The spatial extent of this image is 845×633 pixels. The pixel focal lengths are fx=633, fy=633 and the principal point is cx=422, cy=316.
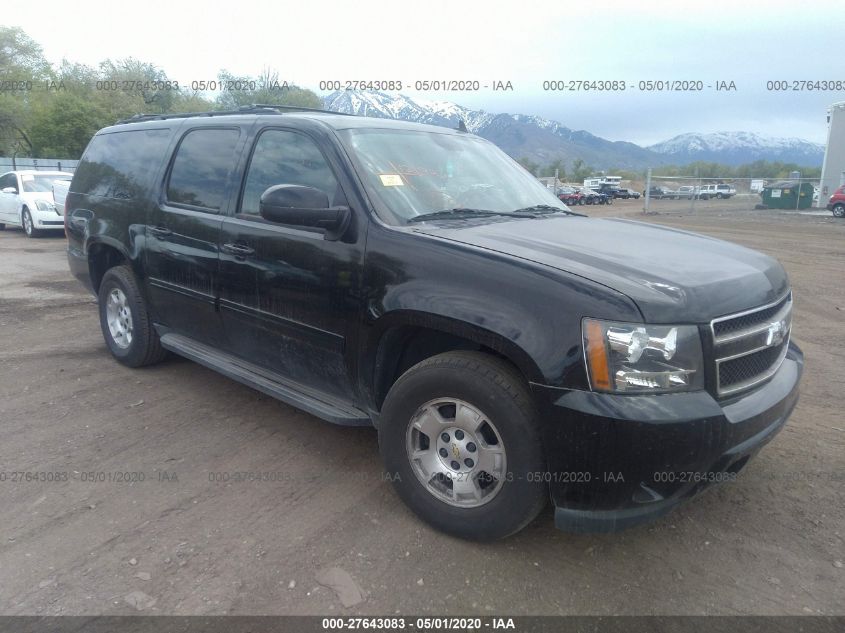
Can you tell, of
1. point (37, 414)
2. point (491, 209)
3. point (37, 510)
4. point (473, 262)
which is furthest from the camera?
point (37, 414)

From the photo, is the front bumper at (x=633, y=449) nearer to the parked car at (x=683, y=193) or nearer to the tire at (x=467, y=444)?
the tire at (x=467, y=444)

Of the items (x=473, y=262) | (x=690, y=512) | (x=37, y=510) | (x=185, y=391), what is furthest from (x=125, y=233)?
(x=690, y=512)

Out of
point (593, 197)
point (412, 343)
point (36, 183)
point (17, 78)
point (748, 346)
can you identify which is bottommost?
point (593, 197)

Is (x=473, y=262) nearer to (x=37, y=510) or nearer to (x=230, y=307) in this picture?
(x=230, y=307)

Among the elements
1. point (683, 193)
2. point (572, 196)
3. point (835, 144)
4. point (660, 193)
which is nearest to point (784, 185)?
point (835, 144)

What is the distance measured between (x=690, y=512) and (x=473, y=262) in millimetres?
1733

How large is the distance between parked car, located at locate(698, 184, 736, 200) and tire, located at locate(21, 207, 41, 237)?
142 feet

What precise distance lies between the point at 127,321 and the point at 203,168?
162cm

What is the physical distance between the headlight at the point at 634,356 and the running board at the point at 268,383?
1.35m

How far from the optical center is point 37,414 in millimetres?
4344

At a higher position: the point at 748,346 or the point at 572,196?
the point at 748,346

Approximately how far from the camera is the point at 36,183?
1503cm

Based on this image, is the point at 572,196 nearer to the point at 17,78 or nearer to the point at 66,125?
the point at 66,125

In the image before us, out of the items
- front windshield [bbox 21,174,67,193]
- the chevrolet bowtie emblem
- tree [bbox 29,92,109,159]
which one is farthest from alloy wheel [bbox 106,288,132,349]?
tree [bbox 29,92,109,159]
